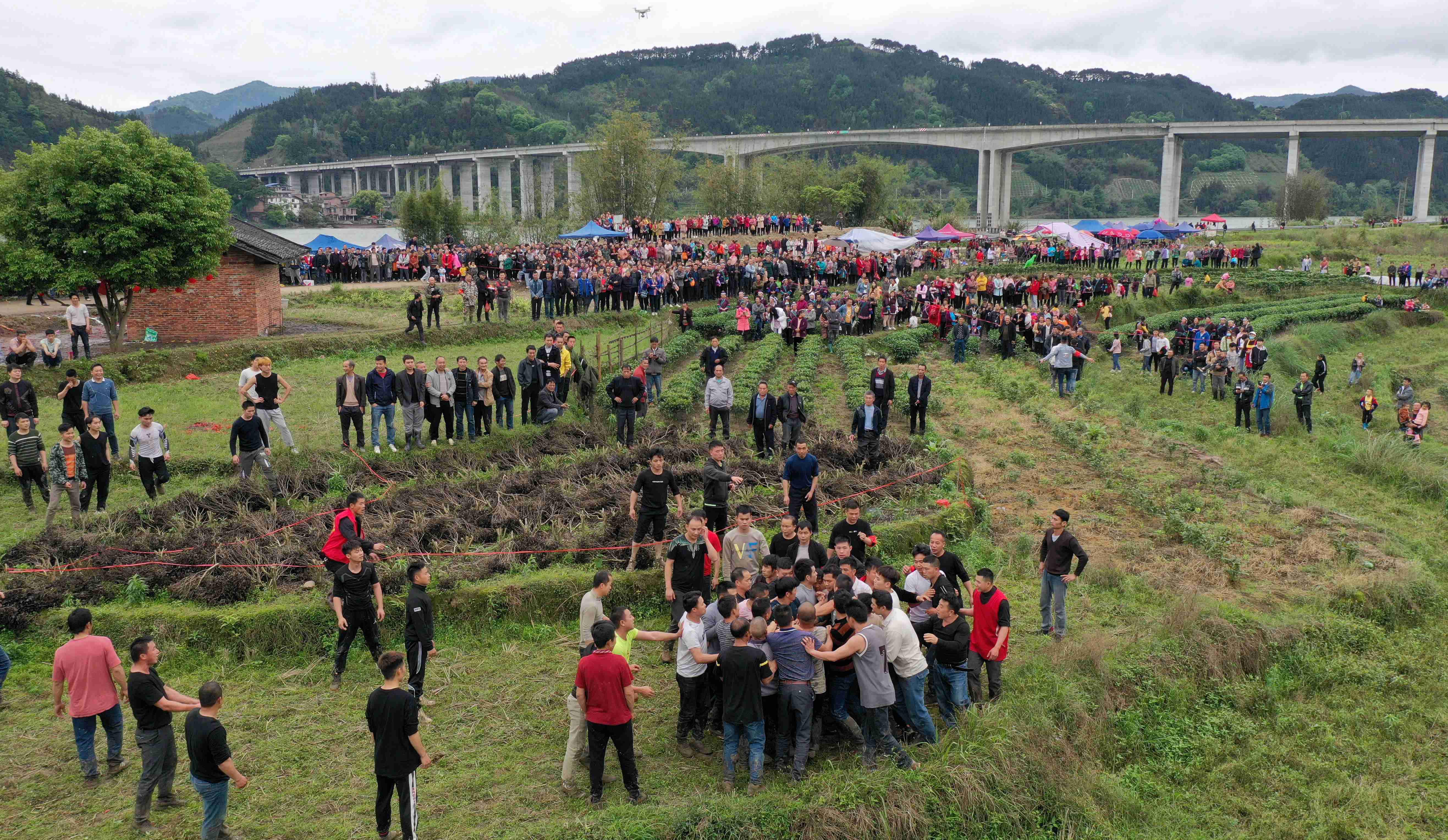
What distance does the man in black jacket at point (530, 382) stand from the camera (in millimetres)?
18547

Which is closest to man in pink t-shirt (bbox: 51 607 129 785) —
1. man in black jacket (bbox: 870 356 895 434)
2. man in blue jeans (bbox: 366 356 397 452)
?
man in blue jeans (bbox: 366 356 397 452)

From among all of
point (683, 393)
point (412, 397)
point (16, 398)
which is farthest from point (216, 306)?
point (683, 393)

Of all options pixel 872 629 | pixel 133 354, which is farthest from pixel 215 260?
pixel 872 629

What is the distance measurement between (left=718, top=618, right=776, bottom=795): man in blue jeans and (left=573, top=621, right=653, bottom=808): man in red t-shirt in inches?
25.7

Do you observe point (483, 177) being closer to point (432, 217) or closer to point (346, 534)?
point (432, 217)

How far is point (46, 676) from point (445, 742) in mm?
4537

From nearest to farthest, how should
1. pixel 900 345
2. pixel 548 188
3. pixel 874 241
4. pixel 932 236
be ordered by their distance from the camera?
1. pixel 900 345
2. pixel 874 241
3. pixel 932 236
4. pixel 548 188

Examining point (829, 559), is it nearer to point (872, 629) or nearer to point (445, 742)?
point (872, 629)

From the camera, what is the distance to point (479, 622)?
11586 millimetres

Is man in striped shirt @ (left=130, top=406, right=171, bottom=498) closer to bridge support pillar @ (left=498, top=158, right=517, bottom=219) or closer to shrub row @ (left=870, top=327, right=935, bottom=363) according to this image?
shrub row @ (left=870, top=327, right=935, bottom=363)

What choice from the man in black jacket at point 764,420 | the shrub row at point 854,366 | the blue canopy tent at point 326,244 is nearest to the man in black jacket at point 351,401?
the man in black jacket at point 764,420

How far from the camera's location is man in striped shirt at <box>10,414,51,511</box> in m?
14.0

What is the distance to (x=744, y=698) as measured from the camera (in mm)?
8102

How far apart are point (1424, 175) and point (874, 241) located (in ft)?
238
